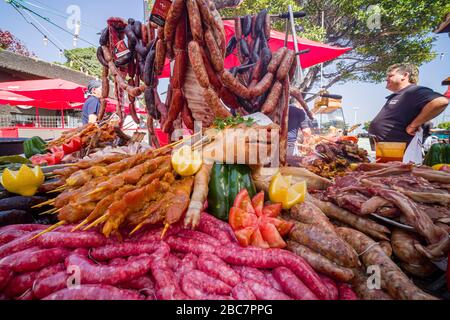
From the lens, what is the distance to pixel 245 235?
62.1 inches

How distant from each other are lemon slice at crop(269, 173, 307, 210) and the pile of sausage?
469 mm

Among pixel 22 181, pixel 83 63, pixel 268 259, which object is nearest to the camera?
pixel 268 259

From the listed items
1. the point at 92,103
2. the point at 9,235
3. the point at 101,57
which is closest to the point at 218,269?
the point at 9,235

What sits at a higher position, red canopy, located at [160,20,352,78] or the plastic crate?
red canopy, located at [160,20,352,78]

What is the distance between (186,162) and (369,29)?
1492 cm

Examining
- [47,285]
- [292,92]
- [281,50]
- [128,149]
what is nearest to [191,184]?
[47,285]

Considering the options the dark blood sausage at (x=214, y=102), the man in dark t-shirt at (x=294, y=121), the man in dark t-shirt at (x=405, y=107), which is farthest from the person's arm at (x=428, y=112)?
the dark blood sausage at (x=214, y=102)

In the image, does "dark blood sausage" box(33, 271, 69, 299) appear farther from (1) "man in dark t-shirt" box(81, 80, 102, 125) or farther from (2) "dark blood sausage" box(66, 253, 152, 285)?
(1) "man in dark t-shirt" box(81, 80, 102, 125)

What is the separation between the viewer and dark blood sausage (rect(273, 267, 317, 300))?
1223 millimetres

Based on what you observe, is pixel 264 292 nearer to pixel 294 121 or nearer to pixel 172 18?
pixel 172 18

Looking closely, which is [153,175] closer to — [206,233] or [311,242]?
[206,233]

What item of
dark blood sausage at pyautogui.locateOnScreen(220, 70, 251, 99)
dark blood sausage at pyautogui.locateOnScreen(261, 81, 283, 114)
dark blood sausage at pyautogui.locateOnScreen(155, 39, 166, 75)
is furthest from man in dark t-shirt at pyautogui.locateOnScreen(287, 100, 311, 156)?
dark blood sausage at pyautogui.locateOnScreen(155, 39, 166, 75)

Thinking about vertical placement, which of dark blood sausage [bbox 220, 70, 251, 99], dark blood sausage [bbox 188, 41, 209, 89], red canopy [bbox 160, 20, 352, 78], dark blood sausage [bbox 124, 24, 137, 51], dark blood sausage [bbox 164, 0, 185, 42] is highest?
red canopy [bbox 160, 20, 352, 78]

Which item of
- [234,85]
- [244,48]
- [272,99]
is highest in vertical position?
[244,48]
